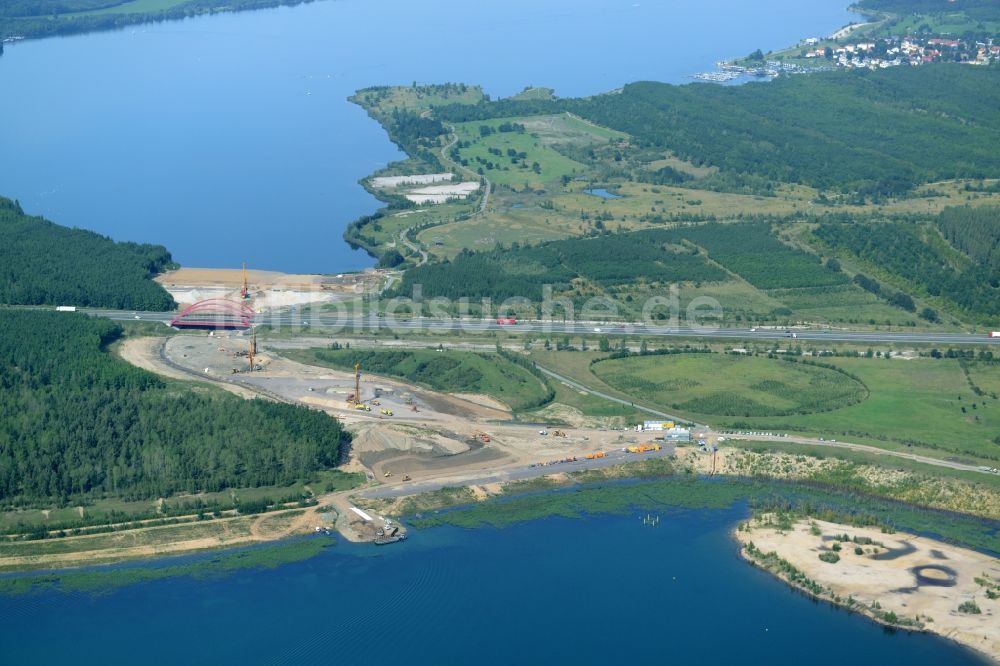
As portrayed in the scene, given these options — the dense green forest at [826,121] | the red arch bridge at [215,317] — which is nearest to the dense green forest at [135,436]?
the red arch bridge at [215,317]

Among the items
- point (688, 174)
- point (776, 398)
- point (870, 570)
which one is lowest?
point (870, 570)

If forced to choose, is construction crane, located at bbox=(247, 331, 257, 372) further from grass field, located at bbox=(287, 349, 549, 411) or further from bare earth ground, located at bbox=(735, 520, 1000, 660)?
bare earth ground, located at bbox=(735, 520, 1000, 660)

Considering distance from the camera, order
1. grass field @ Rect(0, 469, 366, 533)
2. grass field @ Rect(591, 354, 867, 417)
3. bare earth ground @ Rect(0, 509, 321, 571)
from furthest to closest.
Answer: grass field @ Rect(591, 354, 867, 417)
grass field @ Rect(0, 469, 366, 533)
bare earth ground @ Rect(0, 509, 321, 571)

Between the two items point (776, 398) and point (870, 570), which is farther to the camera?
point (776, 398)

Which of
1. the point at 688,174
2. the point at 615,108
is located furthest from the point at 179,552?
the point at 615,108

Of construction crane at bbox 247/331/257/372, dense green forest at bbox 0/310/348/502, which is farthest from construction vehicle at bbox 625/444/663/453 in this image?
construction crane at bbox 247/331/257/372

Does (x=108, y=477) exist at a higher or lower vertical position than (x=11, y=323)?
lower

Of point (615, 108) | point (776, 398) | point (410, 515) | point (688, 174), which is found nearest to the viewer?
point (410, 515)

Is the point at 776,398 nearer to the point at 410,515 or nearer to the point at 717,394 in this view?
the point at 717,394
